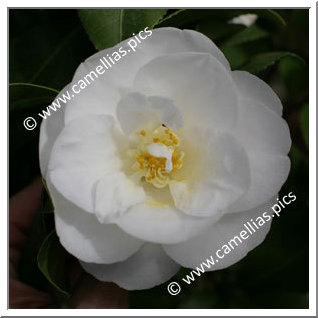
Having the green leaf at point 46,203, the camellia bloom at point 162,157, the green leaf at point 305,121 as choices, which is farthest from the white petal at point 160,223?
the green leaf at point 305,121

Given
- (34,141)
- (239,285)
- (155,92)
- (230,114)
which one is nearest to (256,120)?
(230,114)

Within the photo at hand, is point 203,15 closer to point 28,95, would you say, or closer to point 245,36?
point 245,36

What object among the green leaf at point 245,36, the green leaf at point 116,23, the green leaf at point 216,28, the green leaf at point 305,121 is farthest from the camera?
the green leaf at point 305,121

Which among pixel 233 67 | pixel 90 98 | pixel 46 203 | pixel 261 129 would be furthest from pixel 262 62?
pixel 46 203

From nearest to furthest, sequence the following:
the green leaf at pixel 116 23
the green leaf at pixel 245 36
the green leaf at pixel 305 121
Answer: the green leaf at pixel 116 23, the green leaf at pixel 245 36, the green leaf at pixel 305 121

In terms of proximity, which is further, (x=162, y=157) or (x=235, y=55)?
(x=235, y=55)

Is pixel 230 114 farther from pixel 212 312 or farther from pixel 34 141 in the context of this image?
pixel 34 141

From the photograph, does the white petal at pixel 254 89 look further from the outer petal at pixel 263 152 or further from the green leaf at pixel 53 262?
the green leaf at pixel 53 262
